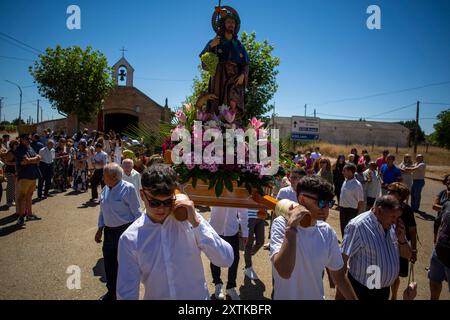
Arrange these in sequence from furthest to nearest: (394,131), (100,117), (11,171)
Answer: (394,131) < (100,117) < (11,171)

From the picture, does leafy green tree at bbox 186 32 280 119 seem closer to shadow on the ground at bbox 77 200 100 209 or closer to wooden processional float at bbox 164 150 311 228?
shadow on the ground at bbox 77 200 100 209

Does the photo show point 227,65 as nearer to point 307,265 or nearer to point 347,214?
point 307,265

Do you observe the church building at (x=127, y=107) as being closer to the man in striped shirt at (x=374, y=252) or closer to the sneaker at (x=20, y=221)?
the sneaker at (x=20, y=221)

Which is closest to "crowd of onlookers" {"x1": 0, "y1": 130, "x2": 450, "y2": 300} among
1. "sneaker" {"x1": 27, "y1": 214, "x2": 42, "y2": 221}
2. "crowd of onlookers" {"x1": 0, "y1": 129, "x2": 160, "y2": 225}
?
"crowd of onlookers" {"x1": 0, "y1": 129, "x2": 160, "y2": 225}

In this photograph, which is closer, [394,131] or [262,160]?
[262,160]

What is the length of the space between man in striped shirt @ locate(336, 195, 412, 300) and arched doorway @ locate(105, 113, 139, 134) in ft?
95.4

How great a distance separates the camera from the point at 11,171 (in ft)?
30.4

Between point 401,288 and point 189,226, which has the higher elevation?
point 189,226

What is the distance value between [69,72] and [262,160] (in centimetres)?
2035

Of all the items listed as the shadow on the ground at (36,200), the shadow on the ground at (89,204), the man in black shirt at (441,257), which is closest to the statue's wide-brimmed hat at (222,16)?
the man in black shirt at (441,257)

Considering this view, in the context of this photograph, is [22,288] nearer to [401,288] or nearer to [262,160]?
[262,160]

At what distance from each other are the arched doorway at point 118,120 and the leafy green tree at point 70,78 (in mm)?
9755
